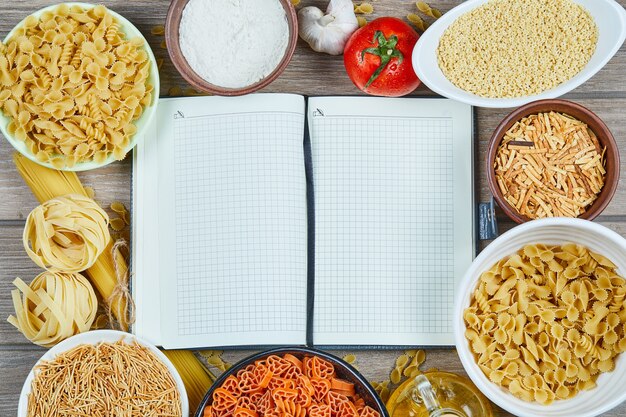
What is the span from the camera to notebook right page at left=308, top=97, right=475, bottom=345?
1.18 metres

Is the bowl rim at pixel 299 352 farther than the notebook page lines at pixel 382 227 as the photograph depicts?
No

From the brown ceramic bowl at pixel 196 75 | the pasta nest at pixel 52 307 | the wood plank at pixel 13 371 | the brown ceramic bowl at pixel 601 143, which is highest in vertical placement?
the brown ceramic bowl at pixel 196 75

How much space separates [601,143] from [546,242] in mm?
186

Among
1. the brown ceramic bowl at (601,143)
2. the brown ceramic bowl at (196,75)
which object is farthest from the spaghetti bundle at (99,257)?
the brown ceramic bowl at (601,143)

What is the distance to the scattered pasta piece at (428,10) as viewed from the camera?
119cm

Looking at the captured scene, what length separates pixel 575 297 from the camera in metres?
1.07

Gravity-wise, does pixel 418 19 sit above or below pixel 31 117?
above

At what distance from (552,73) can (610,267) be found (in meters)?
0.32

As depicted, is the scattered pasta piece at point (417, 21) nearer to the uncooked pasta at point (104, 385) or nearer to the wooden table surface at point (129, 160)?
the wooden table surface at point (129, 160)

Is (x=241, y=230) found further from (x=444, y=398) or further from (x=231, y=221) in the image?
(x=444, y=398)

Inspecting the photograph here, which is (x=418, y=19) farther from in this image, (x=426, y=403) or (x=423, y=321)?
(x=426, y=403)

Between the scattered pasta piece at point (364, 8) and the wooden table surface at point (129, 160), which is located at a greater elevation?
the scattered pasta piece at point (364, 8)

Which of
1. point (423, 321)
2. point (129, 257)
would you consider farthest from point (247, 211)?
point (423, 321)

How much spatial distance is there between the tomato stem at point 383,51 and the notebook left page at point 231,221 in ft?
0.53
